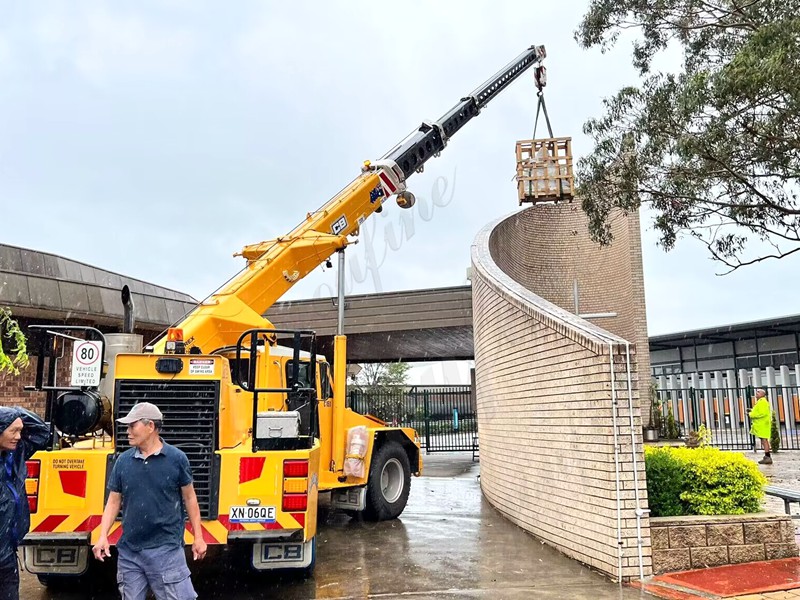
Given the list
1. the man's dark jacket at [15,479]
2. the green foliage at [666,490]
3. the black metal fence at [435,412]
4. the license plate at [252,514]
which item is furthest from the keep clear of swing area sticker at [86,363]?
the black metal fence at [435,412]

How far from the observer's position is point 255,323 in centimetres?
781

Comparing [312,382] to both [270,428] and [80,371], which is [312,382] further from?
[80,371]

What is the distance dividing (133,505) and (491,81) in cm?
1158

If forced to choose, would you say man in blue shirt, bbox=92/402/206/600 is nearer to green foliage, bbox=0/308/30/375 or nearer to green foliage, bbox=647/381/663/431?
green foliage, bbox=0/308/30/375

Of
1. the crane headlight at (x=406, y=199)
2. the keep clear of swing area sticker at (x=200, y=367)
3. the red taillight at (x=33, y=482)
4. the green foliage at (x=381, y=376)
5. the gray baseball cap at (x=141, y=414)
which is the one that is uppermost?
the crane headlight at (x=406, y=199)

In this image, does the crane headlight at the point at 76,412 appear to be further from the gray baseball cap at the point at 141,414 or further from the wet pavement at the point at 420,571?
the gray baseball cap at the point at 141,414

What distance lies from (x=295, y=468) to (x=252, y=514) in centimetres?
52

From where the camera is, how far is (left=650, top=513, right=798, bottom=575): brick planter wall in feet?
19.6

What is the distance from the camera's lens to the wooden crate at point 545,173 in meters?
15.2

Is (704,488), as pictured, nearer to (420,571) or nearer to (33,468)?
(420,571)

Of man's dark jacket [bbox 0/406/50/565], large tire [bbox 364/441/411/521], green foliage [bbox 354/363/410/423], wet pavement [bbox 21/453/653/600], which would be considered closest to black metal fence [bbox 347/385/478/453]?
green foliage [bbox 354/363/410/423]

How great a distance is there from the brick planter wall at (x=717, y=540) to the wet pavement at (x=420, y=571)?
0.64 m

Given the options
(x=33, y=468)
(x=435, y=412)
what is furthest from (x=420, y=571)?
(x=435, y=412)

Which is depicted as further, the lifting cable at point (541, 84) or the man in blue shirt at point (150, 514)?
the lifting cable at point (541, 84)
